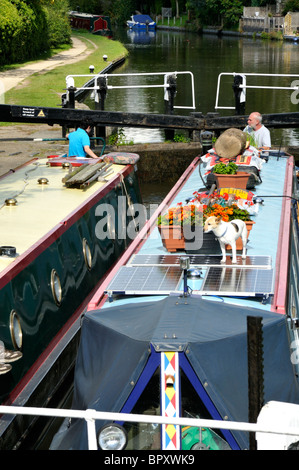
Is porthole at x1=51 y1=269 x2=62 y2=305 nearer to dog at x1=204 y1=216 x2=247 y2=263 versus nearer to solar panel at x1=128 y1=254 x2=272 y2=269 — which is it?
solar panel at x1=128 y1=254 x2=272 y2=269

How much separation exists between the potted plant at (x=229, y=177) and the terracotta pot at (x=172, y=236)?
7.78 ft

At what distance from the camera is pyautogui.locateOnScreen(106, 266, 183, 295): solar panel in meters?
7.67

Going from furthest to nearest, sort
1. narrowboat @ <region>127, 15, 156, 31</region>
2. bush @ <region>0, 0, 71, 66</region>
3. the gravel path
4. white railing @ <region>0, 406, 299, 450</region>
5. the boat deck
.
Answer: narrowboat @ <region>127, 15, 156, 31</region>, bush @ <region>0, 0, 71, 66</region>, the gravel path, the boat deck, white railing @ <region>0, 406, 299, 450</region>

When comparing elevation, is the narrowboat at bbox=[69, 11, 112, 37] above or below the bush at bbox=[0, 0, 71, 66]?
below

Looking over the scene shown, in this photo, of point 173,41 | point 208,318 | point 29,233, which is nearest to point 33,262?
point 29,233

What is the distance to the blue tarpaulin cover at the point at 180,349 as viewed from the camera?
6.44 metres

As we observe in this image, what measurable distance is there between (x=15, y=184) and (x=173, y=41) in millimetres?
66930

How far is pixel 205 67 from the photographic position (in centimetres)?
4794

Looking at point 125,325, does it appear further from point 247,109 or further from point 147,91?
point 147,91

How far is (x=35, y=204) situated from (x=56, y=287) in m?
1.61

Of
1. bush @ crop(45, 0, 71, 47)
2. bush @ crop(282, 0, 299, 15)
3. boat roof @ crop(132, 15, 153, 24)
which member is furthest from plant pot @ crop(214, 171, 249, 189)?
boat roof @ crop(132, 15, 153, 24)

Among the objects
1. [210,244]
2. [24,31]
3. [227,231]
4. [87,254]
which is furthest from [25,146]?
[24,31]
